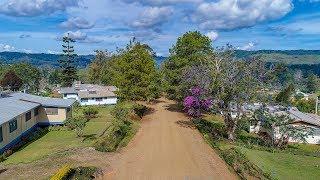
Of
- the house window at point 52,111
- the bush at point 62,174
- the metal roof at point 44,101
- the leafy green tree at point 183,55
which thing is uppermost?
the leafy green tree at point 183,55

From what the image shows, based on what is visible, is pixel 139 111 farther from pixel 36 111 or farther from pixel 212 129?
pixel 36 111

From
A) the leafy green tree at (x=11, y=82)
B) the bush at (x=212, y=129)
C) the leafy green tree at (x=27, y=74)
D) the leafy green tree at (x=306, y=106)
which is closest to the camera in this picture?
the bush at (x=212, y=129)

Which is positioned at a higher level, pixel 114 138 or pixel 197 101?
pixel 197 101

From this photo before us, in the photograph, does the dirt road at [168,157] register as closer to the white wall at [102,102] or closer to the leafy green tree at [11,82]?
the white wall at [102,102]

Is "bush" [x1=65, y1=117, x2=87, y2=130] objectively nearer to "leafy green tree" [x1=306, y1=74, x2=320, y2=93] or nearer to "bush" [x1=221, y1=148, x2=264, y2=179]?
"bush" [x1=221, y1=148, x2=264, y2=179]

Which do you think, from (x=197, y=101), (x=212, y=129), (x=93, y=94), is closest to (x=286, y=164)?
(x=212, y=129)

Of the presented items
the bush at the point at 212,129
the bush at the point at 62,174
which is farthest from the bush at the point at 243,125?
the bush at the point at 62,174
